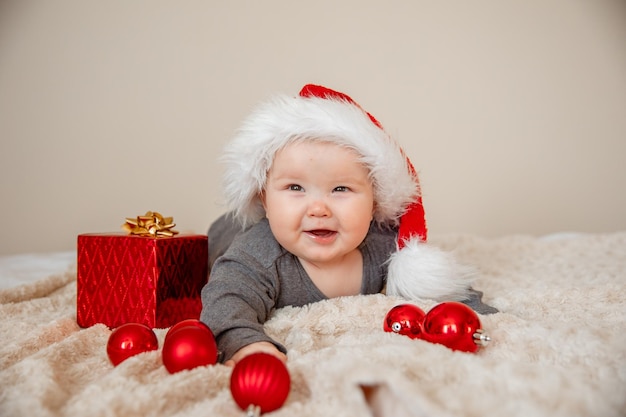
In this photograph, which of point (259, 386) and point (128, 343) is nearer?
point (259, 386)

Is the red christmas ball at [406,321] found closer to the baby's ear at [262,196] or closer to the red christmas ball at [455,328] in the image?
the red christmas ball at [455,328]

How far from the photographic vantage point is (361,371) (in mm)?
585

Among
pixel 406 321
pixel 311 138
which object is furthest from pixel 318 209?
pixel 406 321

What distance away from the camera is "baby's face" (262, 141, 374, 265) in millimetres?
975

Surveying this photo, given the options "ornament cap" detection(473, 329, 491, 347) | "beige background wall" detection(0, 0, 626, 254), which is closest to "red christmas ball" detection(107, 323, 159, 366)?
"ornament cap" detection(473, 329, 491, 347)

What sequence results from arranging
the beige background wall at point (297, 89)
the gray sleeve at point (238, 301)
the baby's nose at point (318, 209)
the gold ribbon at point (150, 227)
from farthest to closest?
the beige background wall at point (297, 89) → the gold ribbon at point (150, 227) → the baby's nose at point (318, 209) → the gray sleeve at point (238, 301)

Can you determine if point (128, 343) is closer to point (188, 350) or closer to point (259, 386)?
point (188, 350)

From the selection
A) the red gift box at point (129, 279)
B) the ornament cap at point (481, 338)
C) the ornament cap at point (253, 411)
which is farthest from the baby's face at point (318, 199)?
the ornament cap at point (253, 411)

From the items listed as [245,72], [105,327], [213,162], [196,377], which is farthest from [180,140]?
[196,377]

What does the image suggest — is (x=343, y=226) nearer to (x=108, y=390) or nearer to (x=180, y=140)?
(x=108, y=390)

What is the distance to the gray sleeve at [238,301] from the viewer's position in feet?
2.67

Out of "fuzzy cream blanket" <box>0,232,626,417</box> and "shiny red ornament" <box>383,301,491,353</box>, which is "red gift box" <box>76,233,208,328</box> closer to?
"fuzzy cream blanket" <box>0,232,626,417</box>

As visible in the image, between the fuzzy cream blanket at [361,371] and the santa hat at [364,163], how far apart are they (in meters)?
0.07

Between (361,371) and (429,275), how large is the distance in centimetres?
49
